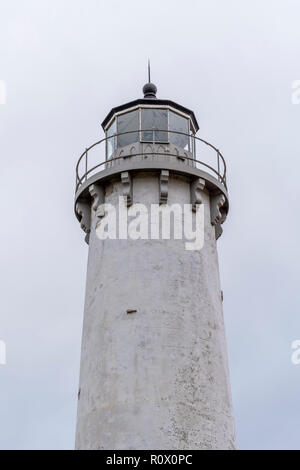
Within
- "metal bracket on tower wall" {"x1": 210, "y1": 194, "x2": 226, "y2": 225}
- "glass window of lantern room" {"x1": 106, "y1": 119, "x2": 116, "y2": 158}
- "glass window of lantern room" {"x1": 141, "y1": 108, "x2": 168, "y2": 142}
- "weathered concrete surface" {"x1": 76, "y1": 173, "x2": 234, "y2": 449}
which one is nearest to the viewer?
"weathered concrete surface" {"x1": 76, "y1": 173, "x2": 234, "y2": 449}

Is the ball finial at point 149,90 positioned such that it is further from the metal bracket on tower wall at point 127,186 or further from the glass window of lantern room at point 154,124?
the metal bracket on tower wall at point 127,186

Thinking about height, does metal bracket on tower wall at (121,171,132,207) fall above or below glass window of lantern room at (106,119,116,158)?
below

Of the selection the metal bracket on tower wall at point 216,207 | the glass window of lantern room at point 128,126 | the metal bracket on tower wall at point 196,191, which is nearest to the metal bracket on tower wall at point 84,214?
the glass window of lantern room at point 128,126

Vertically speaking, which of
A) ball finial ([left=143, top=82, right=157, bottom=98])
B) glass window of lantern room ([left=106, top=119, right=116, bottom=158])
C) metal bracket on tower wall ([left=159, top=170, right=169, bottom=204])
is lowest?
metal bracket on tower wall ([left=159, top=170, right=169, bottom=204])

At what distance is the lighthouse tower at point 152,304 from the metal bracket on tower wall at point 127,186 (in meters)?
0.03

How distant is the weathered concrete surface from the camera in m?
17.1

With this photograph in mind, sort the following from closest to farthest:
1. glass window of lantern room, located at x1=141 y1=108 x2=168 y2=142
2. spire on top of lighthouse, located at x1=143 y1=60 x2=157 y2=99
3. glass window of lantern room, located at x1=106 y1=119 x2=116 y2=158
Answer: glass window of lantern room, located at x1=141 y1=108 x2=168 y2=142 → glass window of lantern room, located at x1=106 y1=119 x2=116 y2=158 → spire on top of lighthouse, located at x1=143 y1=60 x2=157 y2=99

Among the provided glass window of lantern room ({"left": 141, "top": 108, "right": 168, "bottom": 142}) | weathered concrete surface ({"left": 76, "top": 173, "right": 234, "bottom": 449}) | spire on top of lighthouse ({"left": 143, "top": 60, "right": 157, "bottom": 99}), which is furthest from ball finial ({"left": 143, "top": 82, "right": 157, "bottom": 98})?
weathered concrete surface ({"left": 76, "top": 173, "right": 234, "bottom": 449})

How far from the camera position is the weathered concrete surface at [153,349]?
1706cm

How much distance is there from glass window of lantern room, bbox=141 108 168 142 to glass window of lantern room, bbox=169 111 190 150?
0.67 ft

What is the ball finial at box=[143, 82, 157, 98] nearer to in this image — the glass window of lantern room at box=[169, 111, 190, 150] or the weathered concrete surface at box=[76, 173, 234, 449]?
the glass window of lantern room at box=[169, 111, 190, 150]

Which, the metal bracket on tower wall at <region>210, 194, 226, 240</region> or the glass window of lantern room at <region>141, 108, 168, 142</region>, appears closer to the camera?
the metal bracket on tower wall at <region>210, 194, 226, 240</region>

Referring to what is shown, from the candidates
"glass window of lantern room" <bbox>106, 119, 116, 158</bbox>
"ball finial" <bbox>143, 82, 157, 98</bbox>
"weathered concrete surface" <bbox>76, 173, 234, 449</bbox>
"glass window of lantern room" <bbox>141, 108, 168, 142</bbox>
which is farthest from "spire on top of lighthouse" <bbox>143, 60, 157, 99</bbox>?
"weathered concrete surface" <bbox>76, 173, 234, 449</bbox>

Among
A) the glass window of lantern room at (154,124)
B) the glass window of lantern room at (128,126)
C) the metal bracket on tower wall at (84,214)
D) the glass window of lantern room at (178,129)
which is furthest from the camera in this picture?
the glass window of lantern room at (178,129)
